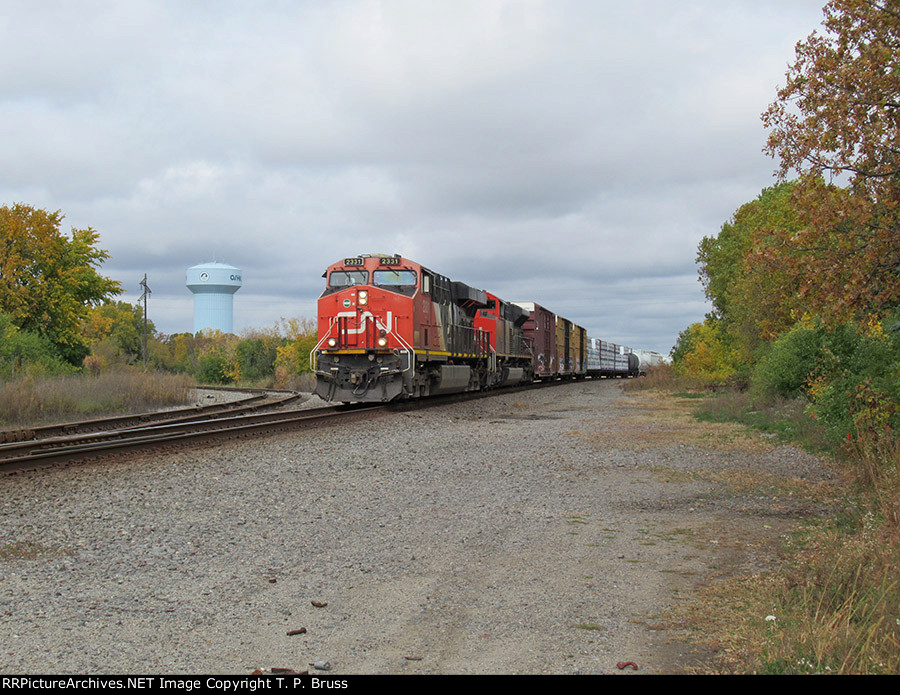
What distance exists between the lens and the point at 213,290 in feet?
468

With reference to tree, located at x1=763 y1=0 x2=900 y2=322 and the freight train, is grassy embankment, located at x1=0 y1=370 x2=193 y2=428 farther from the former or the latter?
tree, located at x1=763 y1=0 x2=900 y2=322

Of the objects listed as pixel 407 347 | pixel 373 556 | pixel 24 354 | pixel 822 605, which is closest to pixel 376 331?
pixel 407 347

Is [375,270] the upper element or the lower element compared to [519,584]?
upper

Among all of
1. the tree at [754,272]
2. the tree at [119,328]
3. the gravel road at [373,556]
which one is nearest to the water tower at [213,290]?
the tree at [119,328]

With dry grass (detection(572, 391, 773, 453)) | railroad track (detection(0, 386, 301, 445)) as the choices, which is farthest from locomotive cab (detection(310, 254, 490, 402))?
dry grass (detection(572, 391, 773, 453))

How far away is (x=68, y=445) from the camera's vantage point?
39.7ft

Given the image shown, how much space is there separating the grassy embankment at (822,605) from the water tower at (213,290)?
14275 centimetres

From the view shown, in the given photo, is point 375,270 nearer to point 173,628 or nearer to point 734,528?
point 734,528

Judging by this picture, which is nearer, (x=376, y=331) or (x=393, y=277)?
(x=376, y=331)

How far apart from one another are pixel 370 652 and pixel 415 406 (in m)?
16.4

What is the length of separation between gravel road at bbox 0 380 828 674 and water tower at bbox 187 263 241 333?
137548 mm

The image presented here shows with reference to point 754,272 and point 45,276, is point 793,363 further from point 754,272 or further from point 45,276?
point 45,276

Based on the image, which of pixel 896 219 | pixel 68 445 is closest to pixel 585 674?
pixel 896 219

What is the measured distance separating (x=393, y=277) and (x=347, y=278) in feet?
4.22
